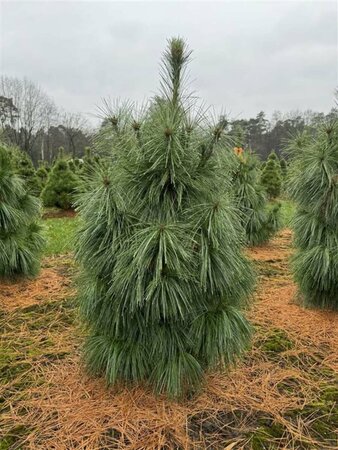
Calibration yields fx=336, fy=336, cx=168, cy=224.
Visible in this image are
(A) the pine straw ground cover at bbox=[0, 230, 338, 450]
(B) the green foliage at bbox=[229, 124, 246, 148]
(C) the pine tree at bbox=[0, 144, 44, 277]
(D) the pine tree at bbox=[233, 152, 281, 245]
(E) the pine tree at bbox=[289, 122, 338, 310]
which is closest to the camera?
(A) the pine straw ground cover at bbox=[0, 230, 338, 450]

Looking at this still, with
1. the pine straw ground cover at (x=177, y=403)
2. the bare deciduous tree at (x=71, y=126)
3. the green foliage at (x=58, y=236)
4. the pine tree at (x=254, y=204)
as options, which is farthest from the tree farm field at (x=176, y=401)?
the bare deciduous tree at (x=71, y=126)

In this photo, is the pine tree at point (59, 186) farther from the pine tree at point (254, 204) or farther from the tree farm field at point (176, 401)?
the tree farm field at point (176, 401)

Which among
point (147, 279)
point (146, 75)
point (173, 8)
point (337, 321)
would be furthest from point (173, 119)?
point (173, 8)

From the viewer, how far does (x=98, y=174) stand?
5.97 ft

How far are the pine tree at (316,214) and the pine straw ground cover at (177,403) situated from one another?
36cm

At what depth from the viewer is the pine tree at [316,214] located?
293 centimetres

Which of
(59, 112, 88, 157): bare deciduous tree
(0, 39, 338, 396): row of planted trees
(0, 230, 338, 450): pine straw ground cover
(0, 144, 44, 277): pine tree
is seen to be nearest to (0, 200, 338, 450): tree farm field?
(0, 230, 338, 450): pine straw ground cover

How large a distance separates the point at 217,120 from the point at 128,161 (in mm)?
509

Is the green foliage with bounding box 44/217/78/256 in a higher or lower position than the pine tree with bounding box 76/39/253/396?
lower

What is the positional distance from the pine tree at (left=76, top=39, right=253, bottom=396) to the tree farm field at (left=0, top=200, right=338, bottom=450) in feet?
0.51

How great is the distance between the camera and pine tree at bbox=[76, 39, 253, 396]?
167cm

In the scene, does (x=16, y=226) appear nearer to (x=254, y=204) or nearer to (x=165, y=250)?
(x=165, y=250)

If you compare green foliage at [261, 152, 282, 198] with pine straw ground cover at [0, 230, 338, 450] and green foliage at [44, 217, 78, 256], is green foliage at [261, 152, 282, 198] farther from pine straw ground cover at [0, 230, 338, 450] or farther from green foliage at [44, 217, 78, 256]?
pine straw ground cover at [0, 230, 338, 450]

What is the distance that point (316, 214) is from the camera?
123 inches
